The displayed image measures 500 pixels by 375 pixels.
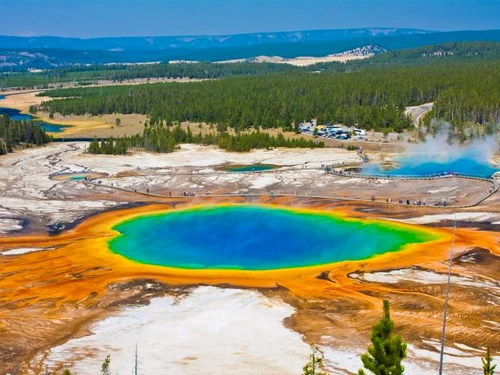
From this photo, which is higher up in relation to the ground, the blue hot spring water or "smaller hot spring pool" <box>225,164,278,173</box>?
the blue hot spring water

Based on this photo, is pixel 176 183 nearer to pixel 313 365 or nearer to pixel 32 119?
pixel 313 365

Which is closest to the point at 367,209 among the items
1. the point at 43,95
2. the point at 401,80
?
the point at 401,80

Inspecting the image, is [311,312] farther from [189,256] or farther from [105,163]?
[105,163]

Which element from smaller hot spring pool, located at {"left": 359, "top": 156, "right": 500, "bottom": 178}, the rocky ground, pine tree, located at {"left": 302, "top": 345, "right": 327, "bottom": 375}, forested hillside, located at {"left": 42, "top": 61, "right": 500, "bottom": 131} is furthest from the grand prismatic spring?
forested hillside, located at {"left": 42, "top": 61, "right": 500, "bottom": 131}

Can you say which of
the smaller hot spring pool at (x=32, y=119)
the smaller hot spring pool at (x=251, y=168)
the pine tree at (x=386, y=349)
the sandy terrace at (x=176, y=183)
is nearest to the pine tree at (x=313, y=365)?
the pine tree at (x=386, y=349)

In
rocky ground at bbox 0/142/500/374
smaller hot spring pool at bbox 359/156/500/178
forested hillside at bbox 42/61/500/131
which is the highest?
forested hillside at bbox 42/61/500/131

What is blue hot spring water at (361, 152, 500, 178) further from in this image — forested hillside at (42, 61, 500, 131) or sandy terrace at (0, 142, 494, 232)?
forested hillside at (42, 61, 500, 131)

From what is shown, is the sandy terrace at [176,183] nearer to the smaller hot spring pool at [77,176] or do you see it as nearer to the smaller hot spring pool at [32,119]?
the smaller hot spring pool at [77,176]
